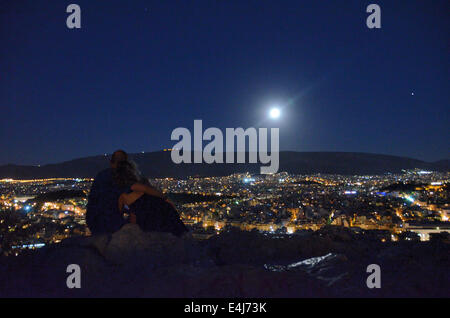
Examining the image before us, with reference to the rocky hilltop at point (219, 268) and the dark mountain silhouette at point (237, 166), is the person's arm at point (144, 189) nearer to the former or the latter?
the rocky hilltop at point (219, 268)

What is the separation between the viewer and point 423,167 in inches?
2559

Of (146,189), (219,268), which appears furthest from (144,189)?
(219,268)

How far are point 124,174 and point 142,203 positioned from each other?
444mm

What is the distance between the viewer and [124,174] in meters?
4.78

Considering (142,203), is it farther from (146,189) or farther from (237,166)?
(237,166)

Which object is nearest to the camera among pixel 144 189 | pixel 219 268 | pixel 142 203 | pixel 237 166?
pixel 219 268

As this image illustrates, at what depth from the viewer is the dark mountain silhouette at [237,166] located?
43875 millimetres

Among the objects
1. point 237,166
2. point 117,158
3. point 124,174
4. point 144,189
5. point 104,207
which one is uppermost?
point 117,158

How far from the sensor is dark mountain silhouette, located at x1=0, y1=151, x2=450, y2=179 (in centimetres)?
4388

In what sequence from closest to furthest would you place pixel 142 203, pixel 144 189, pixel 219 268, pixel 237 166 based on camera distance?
pixel 219 268 < pixel 144 189 < pixel 142 203 < pixel 237 166

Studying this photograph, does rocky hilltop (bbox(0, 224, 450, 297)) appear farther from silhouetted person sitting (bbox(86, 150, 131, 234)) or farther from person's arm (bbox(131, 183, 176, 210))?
person's arm (bbox(131, 183, 176, 210))
